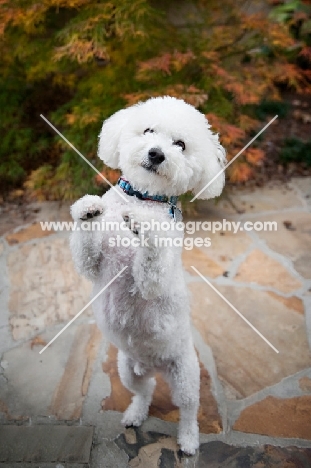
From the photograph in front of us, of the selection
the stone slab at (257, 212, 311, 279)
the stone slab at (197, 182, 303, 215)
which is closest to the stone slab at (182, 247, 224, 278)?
the stone slab at (257, 212, 311, 279)

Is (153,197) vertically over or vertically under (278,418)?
over

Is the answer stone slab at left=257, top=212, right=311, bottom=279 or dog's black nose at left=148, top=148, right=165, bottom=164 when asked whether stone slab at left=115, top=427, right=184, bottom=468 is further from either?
stone slab at left=257, top=212, right=311, bottom=279

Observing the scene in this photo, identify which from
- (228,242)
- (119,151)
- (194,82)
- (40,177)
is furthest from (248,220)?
(119,151)

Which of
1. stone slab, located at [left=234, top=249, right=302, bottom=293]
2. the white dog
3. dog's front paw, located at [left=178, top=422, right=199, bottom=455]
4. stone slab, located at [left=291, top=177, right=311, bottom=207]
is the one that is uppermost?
the white dog

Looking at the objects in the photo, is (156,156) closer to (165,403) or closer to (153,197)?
(153,197)

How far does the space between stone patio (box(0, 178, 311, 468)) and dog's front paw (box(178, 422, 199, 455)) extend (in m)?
0.05

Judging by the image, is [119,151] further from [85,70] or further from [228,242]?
[85,70]

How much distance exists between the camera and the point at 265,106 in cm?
583

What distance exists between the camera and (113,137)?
5.90 ft

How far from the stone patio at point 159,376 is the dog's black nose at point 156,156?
1.56 meters

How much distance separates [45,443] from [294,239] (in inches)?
110

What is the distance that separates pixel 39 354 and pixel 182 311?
129 cm

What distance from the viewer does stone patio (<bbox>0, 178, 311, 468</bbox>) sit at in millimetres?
2137

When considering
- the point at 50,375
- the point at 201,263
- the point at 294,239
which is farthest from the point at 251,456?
the point at 294,239
